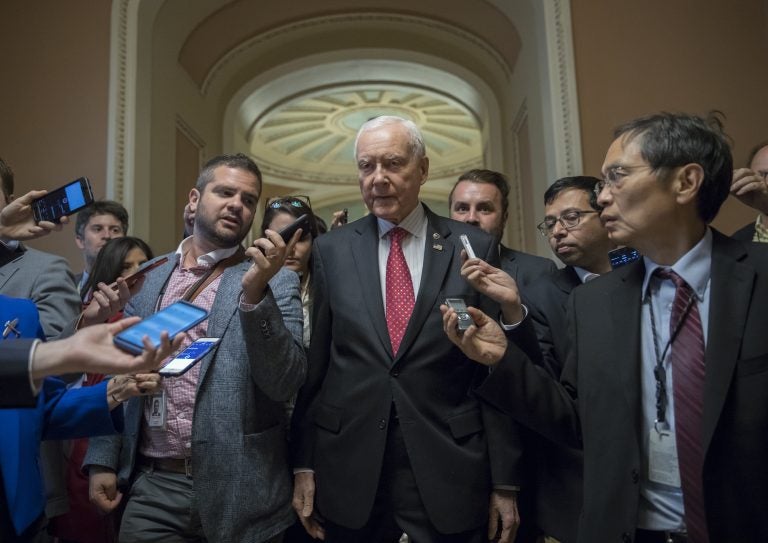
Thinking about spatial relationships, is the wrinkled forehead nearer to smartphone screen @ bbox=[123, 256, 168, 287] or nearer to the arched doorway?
smartphone screen @ bbox=[123, 256, 168, 287]

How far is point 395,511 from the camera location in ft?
5.86

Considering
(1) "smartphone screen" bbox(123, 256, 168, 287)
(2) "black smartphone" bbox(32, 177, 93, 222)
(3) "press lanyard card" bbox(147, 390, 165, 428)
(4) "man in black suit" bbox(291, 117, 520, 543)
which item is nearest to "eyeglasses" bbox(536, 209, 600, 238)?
(4) "man in black suit" bbox(291, 117, 520, 543)

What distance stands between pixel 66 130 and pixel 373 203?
9.81 feet

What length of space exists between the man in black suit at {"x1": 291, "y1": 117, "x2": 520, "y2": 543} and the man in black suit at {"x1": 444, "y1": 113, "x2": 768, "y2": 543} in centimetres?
21

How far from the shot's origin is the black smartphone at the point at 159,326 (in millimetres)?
1185

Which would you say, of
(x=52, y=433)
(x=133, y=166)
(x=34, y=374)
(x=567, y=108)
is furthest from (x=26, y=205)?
(x=567, y=108)

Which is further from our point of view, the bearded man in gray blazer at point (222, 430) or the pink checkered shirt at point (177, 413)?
the pink checkered shirt at point (177, 413)

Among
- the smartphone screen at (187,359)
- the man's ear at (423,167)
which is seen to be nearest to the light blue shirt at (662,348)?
the man's ear at (423,167)

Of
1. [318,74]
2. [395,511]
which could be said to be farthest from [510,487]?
[318,74]

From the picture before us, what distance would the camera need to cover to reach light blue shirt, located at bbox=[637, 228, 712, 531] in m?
1.44

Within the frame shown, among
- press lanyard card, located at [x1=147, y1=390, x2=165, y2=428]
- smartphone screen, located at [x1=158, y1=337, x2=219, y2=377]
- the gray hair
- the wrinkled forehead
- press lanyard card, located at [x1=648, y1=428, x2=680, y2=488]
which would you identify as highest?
the gray hair

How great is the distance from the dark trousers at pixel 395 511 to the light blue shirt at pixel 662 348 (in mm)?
505

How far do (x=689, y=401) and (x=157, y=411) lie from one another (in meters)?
1.37

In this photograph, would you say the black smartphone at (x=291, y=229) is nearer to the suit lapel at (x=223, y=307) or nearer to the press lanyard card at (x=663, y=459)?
the suit lapel at (x=223, y=307)
